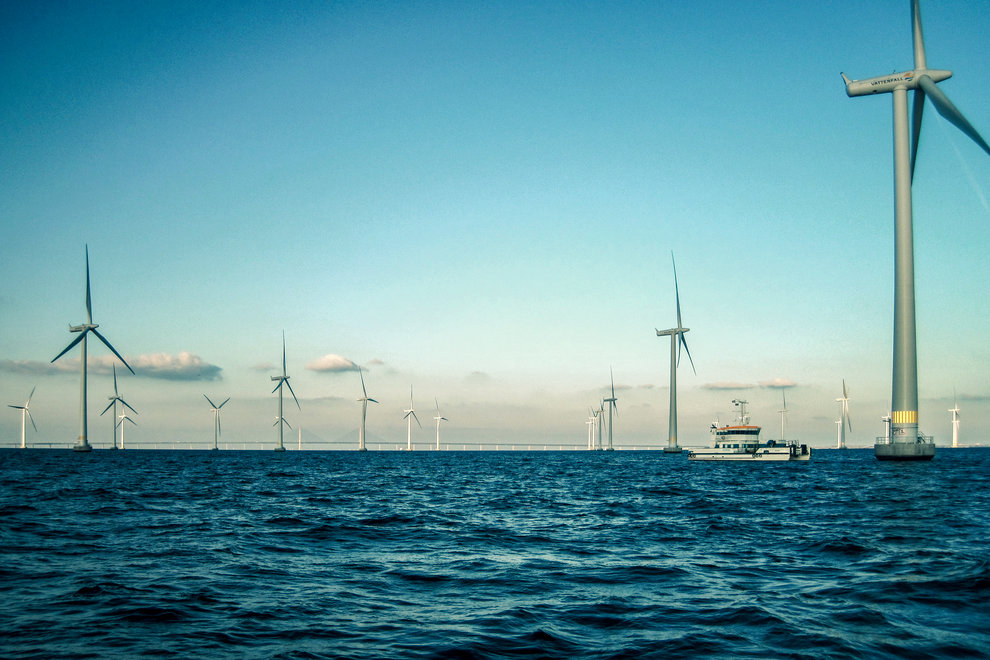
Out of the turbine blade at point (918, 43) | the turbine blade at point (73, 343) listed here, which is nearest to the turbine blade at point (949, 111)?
the turbine blade at point (918, 43)

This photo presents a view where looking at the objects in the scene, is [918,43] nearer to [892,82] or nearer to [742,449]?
[892,82]

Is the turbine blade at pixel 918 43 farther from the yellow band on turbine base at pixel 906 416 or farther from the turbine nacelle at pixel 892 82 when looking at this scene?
the yellow band on turbine base at pixel 906 416

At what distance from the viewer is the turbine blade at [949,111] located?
68625 mm

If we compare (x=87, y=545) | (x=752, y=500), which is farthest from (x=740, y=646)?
(x=752, y=500)

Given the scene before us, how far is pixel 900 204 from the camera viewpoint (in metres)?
89.4

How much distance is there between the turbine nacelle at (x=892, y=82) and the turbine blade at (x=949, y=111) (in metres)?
4.21

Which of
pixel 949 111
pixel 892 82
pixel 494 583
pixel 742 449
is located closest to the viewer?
pixel 494 583

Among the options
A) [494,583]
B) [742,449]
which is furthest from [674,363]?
[494,583]

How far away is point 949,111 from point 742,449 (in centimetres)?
6461

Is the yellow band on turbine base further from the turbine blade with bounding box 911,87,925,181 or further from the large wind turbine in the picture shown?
the turbine blade with bounding box 911,87,925,181

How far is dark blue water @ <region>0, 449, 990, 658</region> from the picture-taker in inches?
508

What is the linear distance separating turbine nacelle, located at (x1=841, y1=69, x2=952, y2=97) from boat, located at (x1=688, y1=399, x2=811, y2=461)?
58.0 meters

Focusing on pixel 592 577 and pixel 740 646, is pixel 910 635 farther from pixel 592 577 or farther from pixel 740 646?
pixel 592 577

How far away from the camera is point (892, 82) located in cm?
9738
